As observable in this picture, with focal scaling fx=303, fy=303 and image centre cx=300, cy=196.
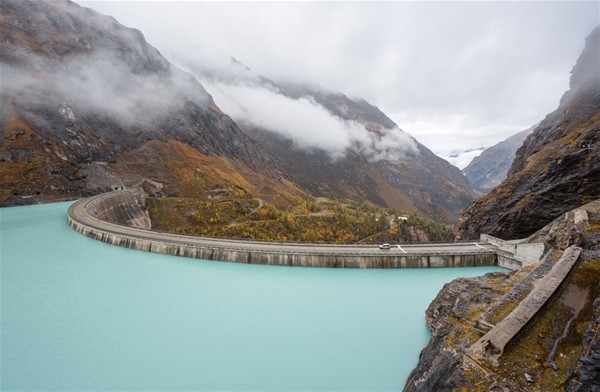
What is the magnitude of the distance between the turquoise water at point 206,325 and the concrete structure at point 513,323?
8.24 meters

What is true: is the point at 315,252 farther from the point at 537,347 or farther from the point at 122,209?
the point at 122,209

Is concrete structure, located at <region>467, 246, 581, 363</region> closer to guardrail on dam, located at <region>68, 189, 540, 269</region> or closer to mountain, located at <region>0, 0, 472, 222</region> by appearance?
guardrail on dam, located at <region>68, 189, 540, 269</region>

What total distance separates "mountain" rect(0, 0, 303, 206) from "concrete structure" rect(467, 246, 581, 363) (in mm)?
110715

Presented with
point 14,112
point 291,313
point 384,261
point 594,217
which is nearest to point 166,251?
point 291,313

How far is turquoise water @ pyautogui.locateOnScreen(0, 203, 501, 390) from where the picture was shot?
1666 cm

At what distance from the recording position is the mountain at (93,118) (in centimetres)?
10306

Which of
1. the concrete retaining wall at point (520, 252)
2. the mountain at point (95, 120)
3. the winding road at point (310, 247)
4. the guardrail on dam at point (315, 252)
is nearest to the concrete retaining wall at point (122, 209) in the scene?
the mountain at point (95, 120)

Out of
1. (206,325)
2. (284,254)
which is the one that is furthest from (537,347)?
(284,254)

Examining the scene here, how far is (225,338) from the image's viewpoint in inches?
808

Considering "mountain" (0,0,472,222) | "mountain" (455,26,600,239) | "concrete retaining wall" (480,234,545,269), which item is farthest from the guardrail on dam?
"mountain" (0,0,472,222)

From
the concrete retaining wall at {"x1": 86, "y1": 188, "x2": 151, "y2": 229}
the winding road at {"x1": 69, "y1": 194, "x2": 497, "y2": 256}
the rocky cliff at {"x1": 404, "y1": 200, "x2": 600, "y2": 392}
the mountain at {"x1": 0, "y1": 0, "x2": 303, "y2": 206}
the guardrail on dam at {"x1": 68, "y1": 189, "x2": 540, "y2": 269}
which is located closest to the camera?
the rocky cliff at {"x1": 404, "y1": 200, "x2": 600, "y2": 392}

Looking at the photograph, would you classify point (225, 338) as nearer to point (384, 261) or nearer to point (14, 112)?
point (384, 261)

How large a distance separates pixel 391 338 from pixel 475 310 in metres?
6.93

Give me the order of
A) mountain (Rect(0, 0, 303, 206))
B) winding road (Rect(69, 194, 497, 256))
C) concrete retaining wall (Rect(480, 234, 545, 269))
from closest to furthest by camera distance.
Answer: concrete retaining wall (Rect(480, 234, 545, 269)) → winding road (Rect(69, 194, 497, 256)) → mountain (Rect(0, 0, 303, 206))
